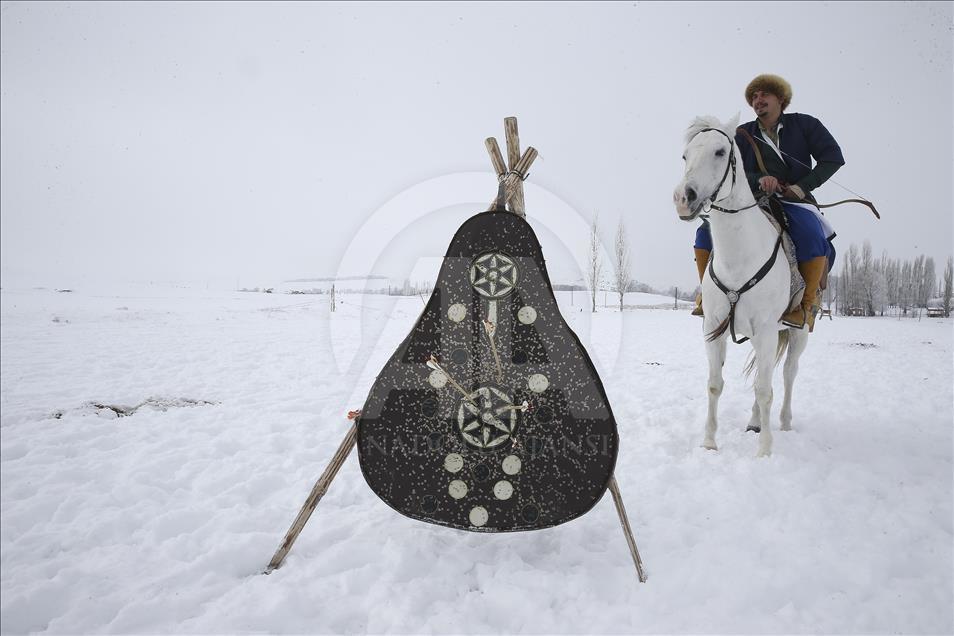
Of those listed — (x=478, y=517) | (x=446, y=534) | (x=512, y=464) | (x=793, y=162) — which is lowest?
(x=446, y=534)

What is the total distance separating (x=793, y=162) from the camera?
3.54 metres

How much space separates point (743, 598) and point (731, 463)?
1.64 metres

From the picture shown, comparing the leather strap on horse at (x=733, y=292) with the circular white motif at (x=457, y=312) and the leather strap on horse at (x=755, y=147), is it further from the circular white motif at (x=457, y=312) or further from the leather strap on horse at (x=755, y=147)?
the circular white motif at (x=457, y=312)

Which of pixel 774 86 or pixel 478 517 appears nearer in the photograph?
pixel 478 517

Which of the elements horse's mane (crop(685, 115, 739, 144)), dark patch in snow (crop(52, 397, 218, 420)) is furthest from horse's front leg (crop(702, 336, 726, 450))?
dark patch in snow (crop(52, 397, 218, 420))

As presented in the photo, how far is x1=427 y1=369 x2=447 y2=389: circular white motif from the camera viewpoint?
2.02 m

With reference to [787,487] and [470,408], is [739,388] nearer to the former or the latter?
[787,487]

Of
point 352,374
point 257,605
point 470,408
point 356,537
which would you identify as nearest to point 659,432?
point 470,408

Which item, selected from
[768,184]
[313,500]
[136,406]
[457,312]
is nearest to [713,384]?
[768,184]

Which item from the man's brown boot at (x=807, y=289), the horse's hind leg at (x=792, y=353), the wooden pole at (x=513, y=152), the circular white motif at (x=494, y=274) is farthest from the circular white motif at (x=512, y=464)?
the horse's hind leg at (x=792, y=353)

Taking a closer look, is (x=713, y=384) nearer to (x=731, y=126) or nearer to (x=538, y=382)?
(x=731, y=126)

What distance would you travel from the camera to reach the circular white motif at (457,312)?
2037mm

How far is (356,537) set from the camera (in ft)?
7.49

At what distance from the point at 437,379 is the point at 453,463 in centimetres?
44
